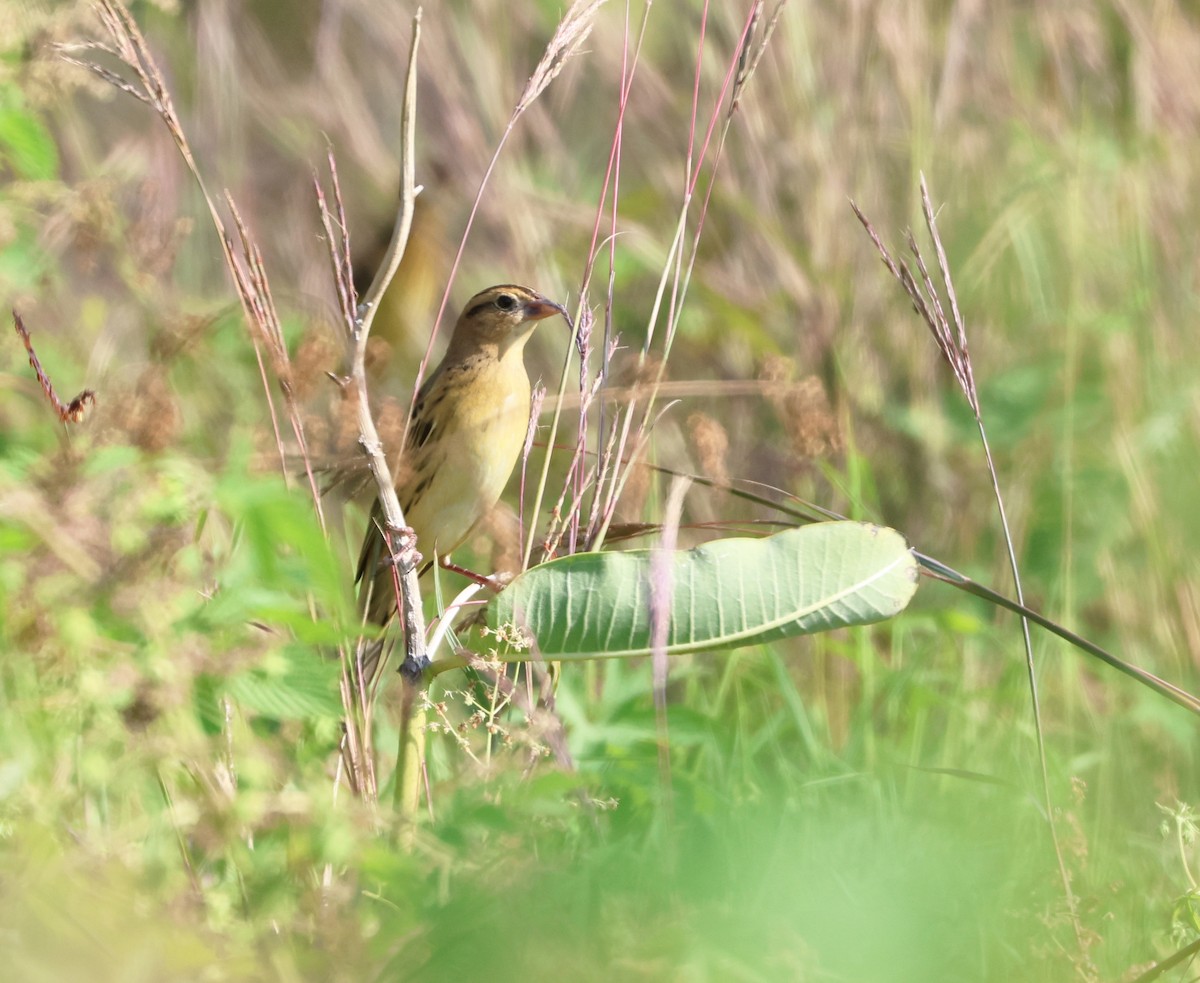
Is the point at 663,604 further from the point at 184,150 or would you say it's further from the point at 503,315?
the point at 503,315

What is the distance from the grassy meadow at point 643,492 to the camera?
1.45m

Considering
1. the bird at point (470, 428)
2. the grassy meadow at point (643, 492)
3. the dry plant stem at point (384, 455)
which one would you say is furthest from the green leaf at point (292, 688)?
the bird at point (470, 428)

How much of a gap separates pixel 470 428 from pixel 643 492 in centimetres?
74

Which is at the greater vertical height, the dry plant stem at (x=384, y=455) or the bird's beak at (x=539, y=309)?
the bird's beak at (x=539, y=309)

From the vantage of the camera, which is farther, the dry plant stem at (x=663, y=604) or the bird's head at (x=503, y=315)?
the bird's head at (x=503, y=315)

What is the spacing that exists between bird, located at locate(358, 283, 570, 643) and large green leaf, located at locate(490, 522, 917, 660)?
1291mm

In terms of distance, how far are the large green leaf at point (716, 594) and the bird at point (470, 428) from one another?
1.29 m

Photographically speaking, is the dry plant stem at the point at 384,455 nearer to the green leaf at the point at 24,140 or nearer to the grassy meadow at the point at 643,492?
the grassy meadow at the point at 643,492

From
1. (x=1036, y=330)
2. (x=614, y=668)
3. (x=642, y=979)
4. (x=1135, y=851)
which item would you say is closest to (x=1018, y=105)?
(x=1036, y=330)

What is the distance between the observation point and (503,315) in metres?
3.31

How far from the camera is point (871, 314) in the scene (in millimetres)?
4191

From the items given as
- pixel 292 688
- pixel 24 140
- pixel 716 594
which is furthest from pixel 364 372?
pixel 24 140

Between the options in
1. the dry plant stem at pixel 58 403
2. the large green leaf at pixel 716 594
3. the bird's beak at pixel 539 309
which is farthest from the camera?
the bird's beak at pixel 539 309

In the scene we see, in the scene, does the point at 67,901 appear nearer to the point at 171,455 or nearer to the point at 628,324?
the point at 171,455
